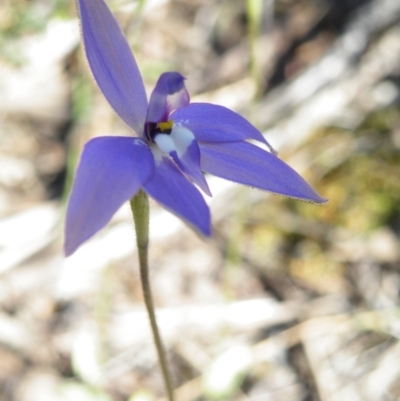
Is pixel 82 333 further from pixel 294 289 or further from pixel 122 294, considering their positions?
pixel 294 289

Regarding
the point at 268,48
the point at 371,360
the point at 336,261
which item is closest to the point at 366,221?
the point at 336,261

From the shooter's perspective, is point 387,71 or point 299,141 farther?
point 387,71

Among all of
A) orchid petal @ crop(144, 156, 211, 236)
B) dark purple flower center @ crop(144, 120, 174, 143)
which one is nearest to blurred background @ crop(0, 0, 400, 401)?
dark purple flower center @ crop(144, 120, 174, 143)

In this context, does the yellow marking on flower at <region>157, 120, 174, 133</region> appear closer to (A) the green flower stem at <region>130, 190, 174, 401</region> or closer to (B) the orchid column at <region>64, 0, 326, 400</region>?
(B) the orchid column at <region>64, 0, 326, 400</region>

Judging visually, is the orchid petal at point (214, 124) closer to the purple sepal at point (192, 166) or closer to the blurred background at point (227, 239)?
the purple sepal at point (192, 166)

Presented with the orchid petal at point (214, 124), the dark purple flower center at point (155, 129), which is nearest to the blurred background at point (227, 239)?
the orchid petal at point (214, 124)

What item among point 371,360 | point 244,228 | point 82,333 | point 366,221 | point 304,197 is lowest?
point 371,360

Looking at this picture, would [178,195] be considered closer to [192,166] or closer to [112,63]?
[192,166]
